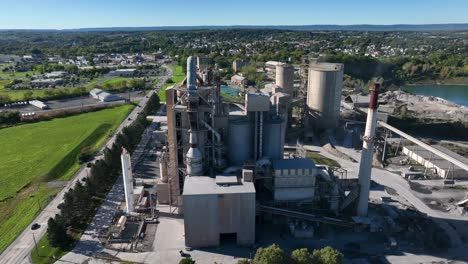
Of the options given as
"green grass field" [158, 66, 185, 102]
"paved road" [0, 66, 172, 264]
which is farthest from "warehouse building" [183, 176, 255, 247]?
"green grass field" [158, 66, 185, 102]

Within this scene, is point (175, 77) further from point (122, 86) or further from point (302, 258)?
point (302, 258)

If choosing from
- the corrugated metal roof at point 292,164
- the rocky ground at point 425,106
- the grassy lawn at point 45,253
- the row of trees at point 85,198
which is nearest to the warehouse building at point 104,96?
the row of trees at point 85,198

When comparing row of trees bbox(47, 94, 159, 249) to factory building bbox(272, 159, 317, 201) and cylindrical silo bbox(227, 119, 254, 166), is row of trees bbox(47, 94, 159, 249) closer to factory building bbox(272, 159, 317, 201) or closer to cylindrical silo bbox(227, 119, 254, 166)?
cylindrical silo bbox(227, 119, 254, 166)

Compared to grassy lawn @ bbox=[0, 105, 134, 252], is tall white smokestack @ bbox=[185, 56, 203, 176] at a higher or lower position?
higher

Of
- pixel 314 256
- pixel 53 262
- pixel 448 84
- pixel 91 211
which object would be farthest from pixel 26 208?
pixel 448 84

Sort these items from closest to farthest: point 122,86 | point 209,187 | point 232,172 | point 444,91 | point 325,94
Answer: point 209,187 < point 232,172 < point 325,94 < point 122,86 < point 444,91

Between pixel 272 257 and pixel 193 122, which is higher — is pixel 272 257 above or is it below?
below

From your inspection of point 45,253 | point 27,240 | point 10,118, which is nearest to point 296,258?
point 45,253
